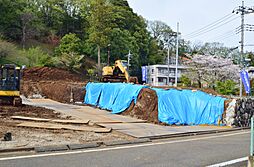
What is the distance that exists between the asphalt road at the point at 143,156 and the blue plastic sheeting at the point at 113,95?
7.69m

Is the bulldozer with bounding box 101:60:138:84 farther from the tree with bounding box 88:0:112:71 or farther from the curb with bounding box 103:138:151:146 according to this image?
the curb with bounding box 103:138:151:146

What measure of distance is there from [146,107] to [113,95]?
4186 millimetres

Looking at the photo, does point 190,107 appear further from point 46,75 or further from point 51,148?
point 46,75

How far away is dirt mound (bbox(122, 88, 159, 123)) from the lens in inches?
547

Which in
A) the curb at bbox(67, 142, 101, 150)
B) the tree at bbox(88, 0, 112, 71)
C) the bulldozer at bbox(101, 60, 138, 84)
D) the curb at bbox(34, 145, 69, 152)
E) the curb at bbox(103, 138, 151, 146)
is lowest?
the curb at bbox(103, 138, 151, 146)

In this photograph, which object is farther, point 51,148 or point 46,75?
point 46,75

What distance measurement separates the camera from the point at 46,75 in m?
33.1

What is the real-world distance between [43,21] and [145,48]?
2026 cm

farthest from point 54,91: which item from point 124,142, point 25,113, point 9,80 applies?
point 124,142

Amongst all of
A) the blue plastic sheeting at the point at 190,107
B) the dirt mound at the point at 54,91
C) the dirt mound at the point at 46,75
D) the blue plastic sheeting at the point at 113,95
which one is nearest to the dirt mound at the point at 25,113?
the blue plastic sheeting at the point at 113,95

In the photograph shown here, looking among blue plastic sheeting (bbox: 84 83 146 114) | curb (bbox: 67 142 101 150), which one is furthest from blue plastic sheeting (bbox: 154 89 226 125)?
curb (bbox: 67 142 101 150)

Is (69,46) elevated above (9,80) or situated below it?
above

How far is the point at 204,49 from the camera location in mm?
64000

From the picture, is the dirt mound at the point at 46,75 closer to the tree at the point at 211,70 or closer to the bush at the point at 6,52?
the bush at the point at 6,52
